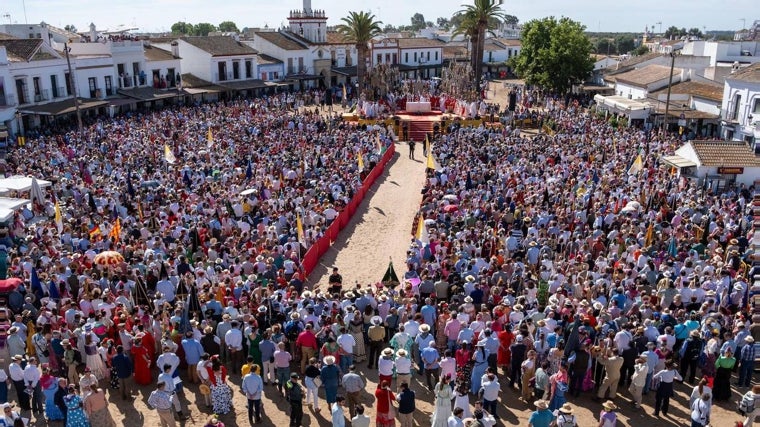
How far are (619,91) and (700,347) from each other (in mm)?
38769

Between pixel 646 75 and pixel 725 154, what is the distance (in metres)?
22.6

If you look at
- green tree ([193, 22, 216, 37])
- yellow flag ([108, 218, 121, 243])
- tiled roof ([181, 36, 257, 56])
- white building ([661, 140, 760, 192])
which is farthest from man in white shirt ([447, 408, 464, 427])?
green tree ([193, 22, 216, 37])

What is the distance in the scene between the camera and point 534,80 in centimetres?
5022

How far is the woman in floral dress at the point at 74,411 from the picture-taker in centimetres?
888

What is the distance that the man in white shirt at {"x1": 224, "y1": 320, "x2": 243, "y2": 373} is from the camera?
428 inches

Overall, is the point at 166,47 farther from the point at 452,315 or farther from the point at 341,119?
the point at 452,315

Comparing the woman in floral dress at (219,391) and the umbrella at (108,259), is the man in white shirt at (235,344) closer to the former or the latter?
the woman in floral dress at (219,391)

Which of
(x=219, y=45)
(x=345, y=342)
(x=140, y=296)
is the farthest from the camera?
(x=219, y=45)

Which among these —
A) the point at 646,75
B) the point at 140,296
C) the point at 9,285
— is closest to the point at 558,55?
the point at 646,75

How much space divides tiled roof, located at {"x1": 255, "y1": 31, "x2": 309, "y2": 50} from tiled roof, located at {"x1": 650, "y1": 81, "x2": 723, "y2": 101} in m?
32.5

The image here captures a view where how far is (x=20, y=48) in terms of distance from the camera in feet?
117

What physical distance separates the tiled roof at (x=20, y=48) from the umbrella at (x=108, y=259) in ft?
86.2

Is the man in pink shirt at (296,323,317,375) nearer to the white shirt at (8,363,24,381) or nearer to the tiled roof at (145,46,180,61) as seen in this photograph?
the white shirt at (8,363,24,381)

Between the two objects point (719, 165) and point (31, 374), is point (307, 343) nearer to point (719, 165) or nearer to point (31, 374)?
point (31, 374)
